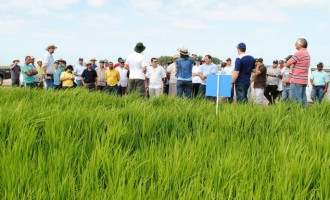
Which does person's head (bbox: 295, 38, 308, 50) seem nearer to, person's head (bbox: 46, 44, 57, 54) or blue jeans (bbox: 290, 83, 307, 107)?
blue jeans (bbox: 290, 83, 307, 107)

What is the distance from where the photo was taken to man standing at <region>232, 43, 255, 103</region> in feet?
23.6

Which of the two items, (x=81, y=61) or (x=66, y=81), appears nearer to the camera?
(x=66, y=81)

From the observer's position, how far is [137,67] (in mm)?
8430

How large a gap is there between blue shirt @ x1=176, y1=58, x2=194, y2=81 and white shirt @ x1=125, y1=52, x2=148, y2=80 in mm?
854

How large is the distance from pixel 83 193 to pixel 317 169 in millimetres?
1483

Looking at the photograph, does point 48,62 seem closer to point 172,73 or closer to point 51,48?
point 51,48

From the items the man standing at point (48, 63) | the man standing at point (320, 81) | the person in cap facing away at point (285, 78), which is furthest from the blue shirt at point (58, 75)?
the man standing at point (320, 81)

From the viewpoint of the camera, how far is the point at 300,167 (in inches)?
93.7

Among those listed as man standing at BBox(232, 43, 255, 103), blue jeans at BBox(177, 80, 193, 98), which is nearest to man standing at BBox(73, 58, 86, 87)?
blue jeans at BBox(177, 80, 193, 98)

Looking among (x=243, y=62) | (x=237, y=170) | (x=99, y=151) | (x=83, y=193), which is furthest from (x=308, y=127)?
(x=243, y=62)

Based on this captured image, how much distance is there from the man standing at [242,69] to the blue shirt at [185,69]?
158 cm

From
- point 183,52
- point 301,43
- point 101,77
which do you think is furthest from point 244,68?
point 101,77

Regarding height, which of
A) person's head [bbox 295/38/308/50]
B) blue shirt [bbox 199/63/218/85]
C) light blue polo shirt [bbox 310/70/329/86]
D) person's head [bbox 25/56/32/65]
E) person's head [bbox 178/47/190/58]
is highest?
person's head [bbox 295/38/308/50]

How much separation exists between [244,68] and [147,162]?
5.07 meters
